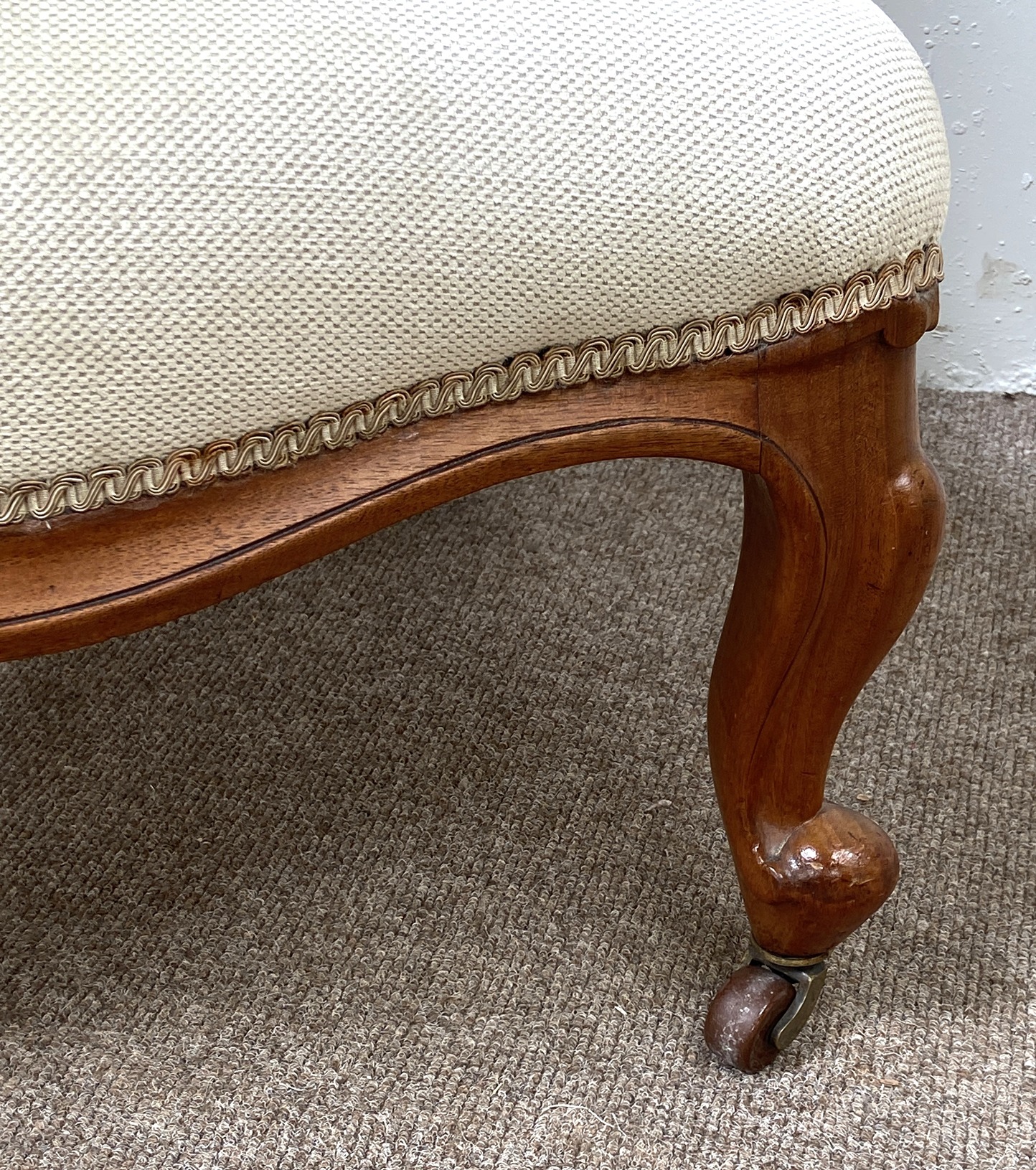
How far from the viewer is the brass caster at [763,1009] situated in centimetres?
53

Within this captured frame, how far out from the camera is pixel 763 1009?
0.53 m

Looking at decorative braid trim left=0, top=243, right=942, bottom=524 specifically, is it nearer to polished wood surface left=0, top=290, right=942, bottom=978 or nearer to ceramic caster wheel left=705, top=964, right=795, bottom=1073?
polished wood surface left=0, top=290, right=942, bottom=978

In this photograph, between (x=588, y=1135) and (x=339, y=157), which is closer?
(x=339, y=157)

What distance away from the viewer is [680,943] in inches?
23.5

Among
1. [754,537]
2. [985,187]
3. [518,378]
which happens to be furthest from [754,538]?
[985,187]

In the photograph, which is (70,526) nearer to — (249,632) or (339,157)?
(339,157)

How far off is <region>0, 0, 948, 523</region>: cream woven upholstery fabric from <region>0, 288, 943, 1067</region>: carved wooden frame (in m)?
0.01

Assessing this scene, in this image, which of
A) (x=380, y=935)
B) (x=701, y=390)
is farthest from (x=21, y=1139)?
(x=701, y=390)

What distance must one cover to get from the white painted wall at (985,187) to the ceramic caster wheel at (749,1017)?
0.75 meters

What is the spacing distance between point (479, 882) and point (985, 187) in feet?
2.55

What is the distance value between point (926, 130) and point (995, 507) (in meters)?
0.61

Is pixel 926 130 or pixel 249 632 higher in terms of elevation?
pixel 926 130

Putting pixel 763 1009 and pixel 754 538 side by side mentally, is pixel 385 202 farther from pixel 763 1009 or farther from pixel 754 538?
pixel 763 1009

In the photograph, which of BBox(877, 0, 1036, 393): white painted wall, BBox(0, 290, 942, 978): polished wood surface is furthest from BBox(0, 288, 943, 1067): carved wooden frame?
BBox(877, 0, 1036, 393): white painted wall
